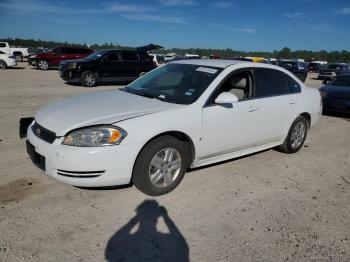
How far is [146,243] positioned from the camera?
3.23 metres

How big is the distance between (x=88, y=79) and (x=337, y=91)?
10.3m

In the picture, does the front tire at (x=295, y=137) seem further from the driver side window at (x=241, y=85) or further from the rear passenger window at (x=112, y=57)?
the rear passenger window at (x=112, y=57)

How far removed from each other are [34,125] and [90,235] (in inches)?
65.9

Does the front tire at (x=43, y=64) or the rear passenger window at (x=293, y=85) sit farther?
the front tire at (x=43, y=64)

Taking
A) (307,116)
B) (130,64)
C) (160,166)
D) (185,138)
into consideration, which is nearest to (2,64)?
(130,64)

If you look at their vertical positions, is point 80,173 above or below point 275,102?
below

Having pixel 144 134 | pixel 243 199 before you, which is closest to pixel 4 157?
pixel 144 134

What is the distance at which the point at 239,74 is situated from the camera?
513cm

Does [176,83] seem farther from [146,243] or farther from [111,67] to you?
[111,67]

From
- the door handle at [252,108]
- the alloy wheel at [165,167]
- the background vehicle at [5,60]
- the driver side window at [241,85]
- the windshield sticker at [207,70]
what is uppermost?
the background vehicle at [5,60]

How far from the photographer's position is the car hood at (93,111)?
149 inches

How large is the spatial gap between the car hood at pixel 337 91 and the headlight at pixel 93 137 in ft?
27.9

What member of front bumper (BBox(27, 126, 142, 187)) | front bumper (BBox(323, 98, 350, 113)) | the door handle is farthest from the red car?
front bumper (BBox(27, 126, 142, 187))

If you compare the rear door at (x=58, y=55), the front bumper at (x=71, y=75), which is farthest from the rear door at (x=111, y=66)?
the rear door at (x=58, y=55)
